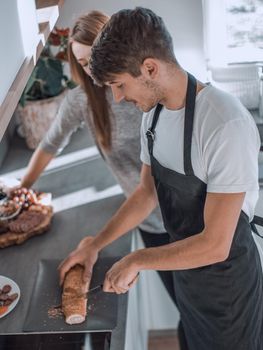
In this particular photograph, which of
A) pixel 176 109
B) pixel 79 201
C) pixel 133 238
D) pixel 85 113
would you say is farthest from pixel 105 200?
pixel 176 109

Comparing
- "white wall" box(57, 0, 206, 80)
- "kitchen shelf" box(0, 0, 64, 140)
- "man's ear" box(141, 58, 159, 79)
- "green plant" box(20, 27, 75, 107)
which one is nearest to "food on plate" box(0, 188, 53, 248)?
"green plant" box(20, 27, 75, 107)

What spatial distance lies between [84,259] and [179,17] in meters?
0.92

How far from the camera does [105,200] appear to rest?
182 centimetres

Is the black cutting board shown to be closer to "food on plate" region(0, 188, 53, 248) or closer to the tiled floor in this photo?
"food on plate" region(0, 188, 53, 248)

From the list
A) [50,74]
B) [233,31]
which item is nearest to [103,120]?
[50,74]

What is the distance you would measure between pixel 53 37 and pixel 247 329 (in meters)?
1.16

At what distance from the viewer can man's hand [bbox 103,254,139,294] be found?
1210 mm

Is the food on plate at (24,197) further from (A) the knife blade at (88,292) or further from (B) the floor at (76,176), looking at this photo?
(A) the knife blade at (88,292)

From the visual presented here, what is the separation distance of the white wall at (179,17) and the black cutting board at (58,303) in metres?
0.81

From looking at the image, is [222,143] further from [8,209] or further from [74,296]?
[8,209]

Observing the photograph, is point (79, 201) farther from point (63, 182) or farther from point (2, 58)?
point (2, 58)

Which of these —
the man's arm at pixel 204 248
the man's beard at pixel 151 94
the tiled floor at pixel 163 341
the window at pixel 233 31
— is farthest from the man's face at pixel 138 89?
the tiled floor at pixel 163 341

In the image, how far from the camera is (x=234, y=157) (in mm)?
1038

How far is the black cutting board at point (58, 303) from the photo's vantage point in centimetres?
133
